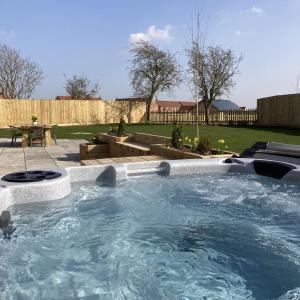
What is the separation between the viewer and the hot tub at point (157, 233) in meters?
2.88

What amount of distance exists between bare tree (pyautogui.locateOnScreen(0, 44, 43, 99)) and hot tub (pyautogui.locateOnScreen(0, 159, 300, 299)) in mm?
34134

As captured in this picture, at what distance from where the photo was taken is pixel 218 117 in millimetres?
28859

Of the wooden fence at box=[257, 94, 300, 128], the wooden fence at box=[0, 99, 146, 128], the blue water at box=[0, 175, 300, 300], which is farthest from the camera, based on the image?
the wooden fence at box=[0, 99, 146, 128]

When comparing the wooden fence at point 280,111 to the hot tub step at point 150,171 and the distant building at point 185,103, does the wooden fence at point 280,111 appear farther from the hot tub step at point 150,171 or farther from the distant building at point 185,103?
the hot tub step at point 150,171

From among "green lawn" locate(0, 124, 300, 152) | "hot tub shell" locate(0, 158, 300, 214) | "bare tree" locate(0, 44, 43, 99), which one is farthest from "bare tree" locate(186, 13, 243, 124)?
"hot tub shell" locate(0, 158, 300, 214)

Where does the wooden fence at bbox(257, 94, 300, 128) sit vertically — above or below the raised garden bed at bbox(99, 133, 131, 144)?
above

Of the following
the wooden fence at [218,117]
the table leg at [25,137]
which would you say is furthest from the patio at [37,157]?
the wooden fence at [218,117]

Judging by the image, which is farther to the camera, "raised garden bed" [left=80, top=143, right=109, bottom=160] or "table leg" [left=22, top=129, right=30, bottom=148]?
"table leg" [left=22, top=129, right=30, bottom=148]

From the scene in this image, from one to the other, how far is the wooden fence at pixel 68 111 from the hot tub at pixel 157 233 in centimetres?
2129

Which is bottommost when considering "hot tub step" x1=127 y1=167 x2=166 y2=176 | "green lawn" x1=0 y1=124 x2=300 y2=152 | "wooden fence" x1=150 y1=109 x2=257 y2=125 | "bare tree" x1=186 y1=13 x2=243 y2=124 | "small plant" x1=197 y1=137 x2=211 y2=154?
"hot tub step" x1=127 y1=167 x2=166 y2=176

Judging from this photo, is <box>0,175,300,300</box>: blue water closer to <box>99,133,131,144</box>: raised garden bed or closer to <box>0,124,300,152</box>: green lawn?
<box>99,133,131,144</box>: raised garden bed

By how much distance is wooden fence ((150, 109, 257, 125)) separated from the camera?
2718 cm

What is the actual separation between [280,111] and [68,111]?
14388 mm

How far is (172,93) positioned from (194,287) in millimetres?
29090
